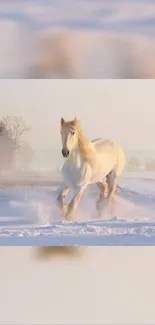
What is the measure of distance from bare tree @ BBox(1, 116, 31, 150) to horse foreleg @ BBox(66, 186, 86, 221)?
0.76 ft

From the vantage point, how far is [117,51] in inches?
78.2

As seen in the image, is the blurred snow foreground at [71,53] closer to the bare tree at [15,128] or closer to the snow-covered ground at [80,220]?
the bare tree at [15,128]

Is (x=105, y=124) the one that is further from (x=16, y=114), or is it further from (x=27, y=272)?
(x=27, y=272)

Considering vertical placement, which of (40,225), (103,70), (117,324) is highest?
(103,70)

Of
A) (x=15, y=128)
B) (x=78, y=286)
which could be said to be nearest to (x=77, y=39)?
(x=15, y=128)

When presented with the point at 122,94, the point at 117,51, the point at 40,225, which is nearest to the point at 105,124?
the point at 122,94

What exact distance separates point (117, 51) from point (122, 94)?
0.14 metres

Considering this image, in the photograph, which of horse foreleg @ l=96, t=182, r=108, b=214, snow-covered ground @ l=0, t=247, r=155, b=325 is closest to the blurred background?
horse foreleg @ l=96, t=182, r=108, b=214

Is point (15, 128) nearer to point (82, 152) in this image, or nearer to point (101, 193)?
point (82, 152)

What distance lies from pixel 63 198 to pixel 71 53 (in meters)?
0.45

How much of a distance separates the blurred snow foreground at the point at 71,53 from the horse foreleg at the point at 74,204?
1.18 ft

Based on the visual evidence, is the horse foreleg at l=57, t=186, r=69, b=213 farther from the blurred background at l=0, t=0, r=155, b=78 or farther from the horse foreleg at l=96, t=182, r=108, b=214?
the blurred background at l=0, t=0, r=155, b=78

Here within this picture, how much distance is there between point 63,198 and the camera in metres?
1.95

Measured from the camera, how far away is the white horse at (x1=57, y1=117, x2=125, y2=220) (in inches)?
76.7
